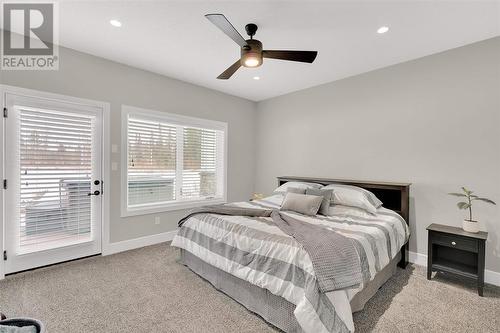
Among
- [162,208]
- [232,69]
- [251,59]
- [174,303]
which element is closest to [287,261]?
[174,303]

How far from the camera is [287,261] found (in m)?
1.87

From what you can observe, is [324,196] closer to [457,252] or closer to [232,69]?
[457,252]

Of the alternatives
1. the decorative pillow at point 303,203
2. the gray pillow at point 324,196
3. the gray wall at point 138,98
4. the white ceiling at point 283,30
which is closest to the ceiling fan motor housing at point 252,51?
the white ceiling at point 283,30

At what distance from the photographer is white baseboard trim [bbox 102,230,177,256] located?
347 centimetres

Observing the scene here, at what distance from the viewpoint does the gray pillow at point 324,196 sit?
314 centimetres

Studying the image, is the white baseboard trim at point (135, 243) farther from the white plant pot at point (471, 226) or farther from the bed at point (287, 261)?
the white plant pot at point (471, 226)

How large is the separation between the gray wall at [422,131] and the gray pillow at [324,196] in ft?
2.84

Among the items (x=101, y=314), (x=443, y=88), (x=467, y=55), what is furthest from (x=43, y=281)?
(x=467, y=55)

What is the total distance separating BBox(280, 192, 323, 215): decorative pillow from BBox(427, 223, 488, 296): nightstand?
131 centimetres

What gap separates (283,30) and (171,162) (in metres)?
2.76

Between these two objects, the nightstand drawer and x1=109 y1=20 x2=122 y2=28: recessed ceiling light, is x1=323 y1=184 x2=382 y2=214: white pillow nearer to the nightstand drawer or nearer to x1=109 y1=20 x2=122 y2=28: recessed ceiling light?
the nightstand drawer

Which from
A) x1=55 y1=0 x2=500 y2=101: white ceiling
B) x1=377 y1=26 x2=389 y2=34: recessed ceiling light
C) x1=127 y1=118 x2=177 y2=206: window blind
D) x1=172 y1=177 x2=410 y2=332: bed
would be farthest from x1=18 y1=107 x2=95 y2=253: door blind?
x1=377 y1=26 x2=389 y2=34: recessed ceiling light

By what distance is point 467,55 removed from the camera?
288 centimetres

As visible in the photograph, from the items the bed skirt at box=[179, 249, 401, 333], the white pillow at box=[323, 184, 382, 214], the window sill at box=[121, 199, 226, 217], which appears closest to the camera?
the bed skirt at box=[179, 249, 401, 333]
